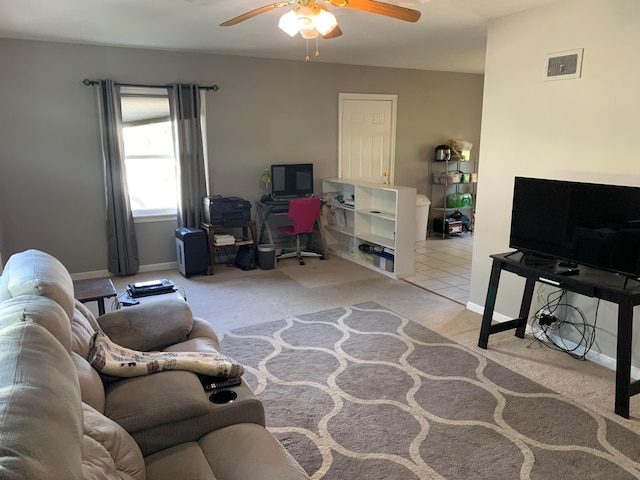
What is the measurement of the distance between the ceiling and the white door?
2.46 feet

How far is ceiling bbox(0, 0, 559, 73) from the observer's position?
3.36m

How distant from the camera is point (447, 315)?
4039 millimetres

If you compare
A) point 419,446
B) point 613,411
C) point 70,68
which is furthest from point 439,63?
point 419,446

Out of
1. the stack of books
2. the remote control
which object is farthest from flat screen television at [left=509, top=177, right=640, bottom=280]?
the stack of books

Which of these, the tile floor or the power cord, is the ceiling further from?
the tile floor

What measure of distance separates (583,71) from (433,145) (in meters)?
4.01

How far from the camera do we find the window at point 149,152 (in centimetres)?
514

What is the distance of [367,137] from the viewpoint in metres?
6.51

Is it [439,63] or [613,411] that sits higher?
[439,63]

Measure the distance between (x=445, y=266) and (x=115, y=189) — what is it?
3.79 m

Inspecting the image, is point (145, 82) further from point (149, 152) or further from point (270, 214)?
point (270, 214)

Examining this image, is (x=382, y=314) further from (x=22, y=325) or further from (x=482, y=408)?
(x=22, y=325)

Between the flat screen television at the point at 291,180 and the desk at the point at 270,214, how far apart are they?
0.63 ft

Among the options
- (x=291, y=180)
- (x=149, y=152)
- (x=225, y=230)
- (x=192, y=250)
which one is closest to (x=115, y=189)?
(x=149, y=152)
